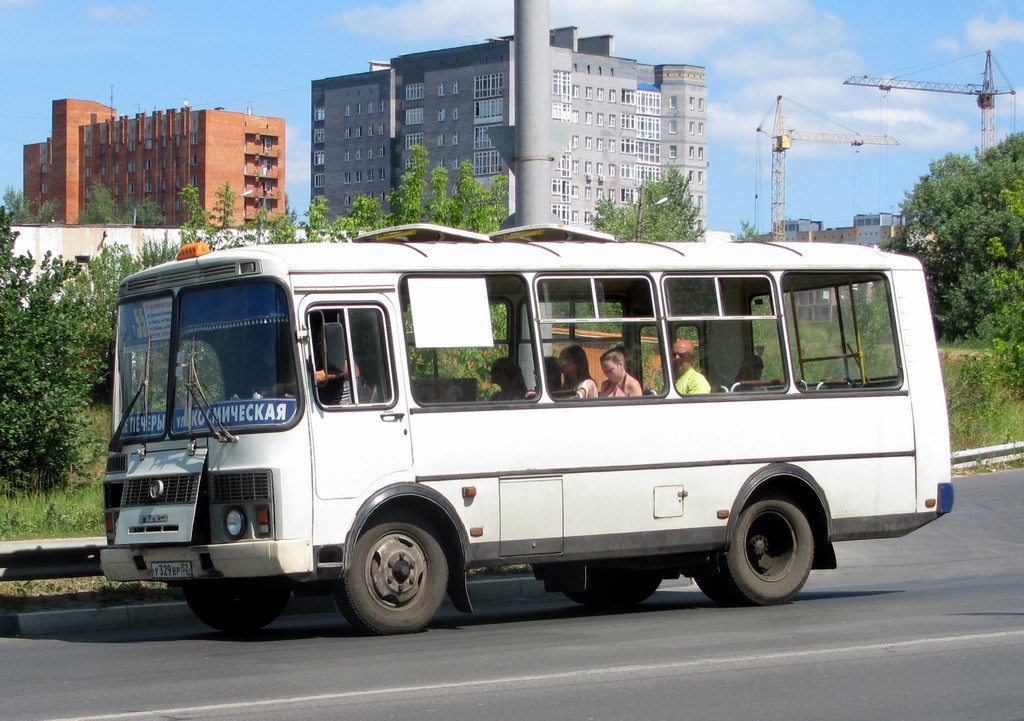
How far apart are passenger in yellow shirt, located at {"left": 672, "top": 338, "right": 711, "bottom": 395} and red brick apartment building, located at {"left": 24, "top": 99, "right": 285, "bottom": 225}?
149691mm

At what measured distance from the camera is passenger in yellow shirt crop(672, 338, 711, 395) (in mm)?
11641

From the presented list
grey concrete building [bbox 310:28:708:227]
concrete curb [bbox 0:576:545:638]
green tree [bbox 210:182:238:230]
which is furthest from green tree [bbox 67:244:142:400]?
grey concrete building [bbox 310:28:708:227]

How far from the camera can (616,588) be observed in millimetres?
12781

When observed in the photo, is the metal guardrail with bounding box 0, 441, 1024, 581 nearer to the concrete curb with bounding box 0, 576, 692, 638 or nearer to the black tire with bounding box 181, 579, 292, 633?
the concrete curb with bounding box 0, 576, 692, 638

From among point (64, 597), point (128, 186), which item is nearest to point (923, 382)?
point (64, 597)

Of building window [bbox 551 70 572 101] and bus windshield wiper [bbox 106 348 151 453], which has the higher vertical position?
building window [bbox 551 70 572 101]

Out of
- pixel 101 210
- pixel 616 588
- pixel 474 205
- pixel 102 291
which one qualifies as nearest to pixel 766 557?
pixel 616 588

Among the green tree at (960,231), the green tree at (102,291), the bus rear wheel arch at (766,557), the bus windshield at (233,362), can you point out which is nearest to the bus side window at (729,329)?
the bus rear wheel arch at (766,557)

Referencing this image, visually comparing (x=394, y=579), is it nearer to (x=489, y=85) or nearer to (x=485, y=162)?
(x=485, y=162)

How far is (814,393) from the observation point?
12.1 meters

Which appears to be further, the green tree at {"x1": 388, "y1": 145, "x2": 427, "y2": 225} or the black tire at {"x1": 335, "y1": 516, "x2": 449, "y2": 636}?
the green tree at {"x1": 388, "y1": 145, "x2": 427, "y2": 225}

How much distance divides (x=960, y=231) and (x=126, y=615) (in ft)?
242

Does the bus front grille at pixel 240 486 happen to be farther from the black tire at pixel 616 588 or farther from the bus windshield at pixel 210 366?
the black tire at pixel 616 588

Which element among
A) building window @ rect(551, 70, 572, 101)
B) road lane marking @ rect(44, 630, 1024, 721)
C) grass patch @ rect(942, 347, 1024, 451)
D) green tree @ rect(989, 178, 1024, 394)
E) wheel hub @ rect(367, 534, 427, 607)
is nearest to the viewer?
road lane marking @ rect(44, 630, 1024, 721)
